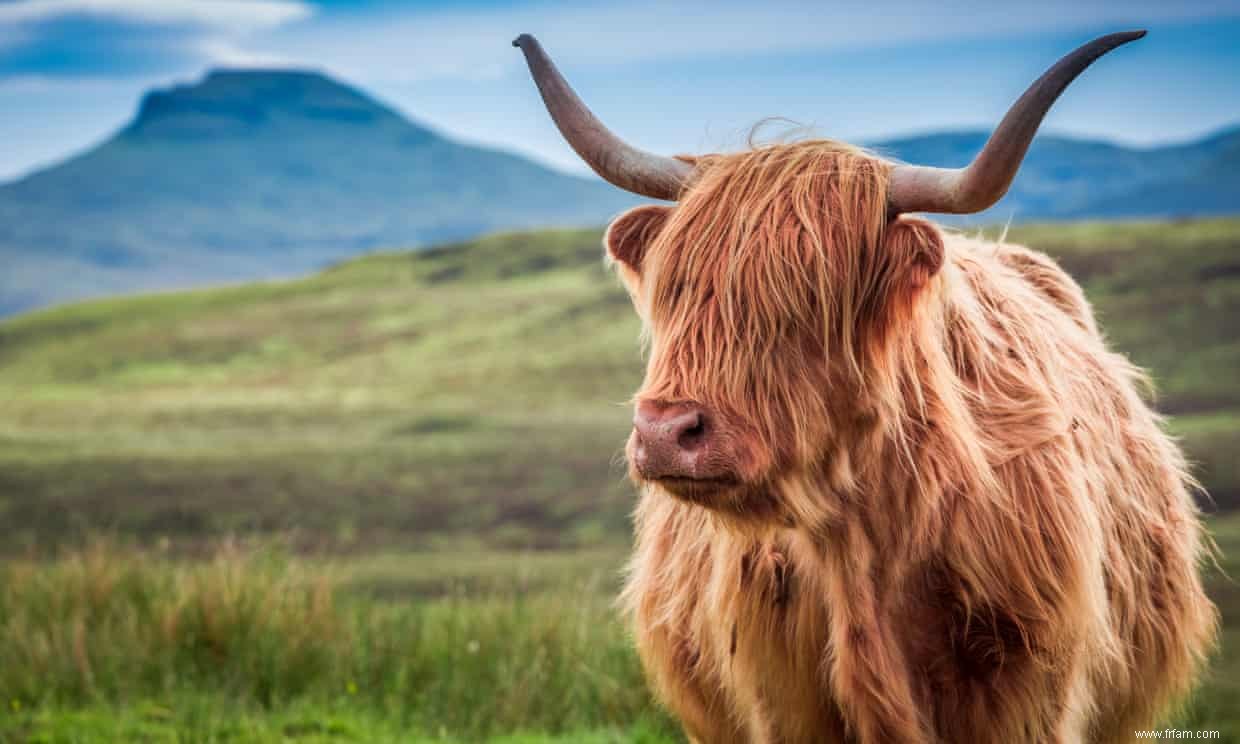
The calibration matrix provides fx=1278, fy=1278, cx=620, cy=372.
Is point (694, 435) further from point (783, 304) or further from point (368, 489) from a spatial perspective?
point (368, 489)

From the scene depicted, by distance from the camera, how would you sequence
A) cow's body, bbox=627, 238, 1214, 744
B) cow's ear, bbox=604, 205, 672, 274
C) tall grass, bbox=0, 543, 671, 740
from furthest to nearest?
tall grass, bbox=0, 543, 671, 740
cow's ear, bbox=604, 205, 672, 274
cow's body, bbox=627, 238, 1214, 744

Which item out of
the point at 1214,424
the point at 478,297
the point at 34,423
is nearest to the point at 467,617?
the point at 1214,424

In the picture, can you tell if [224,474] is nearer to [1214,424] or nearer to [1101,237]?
[1214,424]

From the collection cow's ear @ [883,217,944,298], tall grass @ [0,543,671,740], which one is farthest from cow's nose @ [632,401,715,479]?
tall grass @ [0,543,671,740]

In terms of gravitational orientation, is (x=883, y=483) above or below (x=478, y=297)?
above

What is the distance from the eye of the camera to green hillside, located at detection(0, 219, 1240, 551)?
2136 cm

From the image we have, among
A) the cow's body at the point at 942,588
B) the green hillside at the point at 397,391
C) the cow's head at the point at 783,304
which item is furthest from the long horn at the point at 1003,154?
the green hillside at the point at 397,391

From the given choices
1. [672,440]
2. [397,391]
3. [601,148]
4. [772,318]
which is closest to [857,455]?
[772,318]

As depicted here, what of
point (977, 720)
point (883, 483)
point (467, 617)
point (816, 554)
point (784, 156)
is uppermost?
point (784, 156)

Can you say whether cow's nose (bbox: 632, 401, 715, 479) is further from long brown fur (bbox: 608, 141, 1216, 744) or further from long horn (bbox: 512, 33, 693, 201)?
long horn (bbox: 512, 33, 693, 201)

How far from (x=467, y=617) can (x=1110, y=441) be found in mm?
3993

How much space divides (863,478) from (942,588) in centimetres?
35

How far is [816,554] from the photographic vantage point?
10.2 feet

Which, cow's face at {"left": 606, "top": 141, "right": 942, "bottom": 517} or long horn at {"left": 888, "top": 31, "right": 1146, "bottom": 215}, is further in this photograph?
cow's face at {"left": 606, "top": 141, "right": 942, "bottom": 517}
